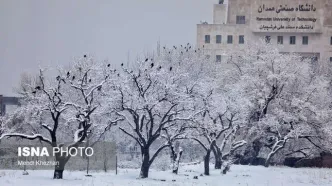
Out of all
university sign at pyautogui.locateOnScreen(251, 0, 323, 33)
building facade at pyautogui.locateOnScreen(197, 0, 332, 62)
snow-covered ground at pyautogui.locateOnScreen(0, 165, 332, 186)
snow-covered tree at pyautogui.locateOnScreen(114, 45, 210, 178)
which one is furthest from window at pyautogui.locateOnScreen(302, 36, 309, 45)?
snow-covered tree at pyautogui.locateOnScreen(114, 45, 210, 178)


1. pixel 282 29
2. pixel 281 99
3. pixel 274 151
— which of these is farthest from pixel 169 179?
pixel 282 29

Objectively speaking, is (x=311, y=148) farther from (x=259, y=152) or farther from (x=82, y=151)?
(x=82, y=151)

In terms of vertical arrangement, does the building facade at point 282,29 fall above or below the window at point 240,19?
below

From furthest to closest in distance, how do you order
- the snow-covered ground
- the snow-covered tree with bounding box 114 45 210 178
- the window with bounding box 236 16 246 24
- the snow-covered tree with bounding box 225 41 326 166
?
the window with bounding box 236 16 246 24 < the snow-covered tree with bounding box 225 41 326 166 < the snow-covered tree with bounding box 114 45 210 178 < the snow-covered ground

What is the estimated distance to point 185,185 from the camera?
3225 centimetres

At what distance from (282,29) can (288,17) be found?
75.2 inches

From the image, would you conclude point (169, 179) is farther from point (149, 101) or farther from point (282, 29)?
point (282, 29)

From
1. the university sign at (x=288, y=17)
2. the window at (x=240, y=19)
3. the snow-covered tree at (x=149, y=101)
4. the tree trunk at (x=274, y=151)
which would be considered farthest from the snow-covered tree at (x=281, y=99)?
the window at (x=240, y=19)

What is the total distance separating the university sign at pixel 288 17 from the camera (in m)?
87.4

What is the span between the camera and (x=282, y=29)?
289 ft

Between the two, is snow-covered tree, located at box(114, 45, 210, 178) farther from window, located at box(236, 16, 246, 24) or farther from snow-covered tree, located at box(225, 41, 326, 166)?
window, located at box(236, 16, 246, 24)

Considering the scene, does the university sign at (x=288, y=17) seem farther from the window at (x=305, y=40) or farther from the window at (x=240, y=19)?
the window at (x=240, y=19)

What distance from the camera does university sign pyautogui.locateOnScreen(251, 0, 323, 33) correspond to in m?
87.4

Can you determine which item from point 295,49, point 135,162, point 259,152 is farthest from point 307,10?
point 135,162
